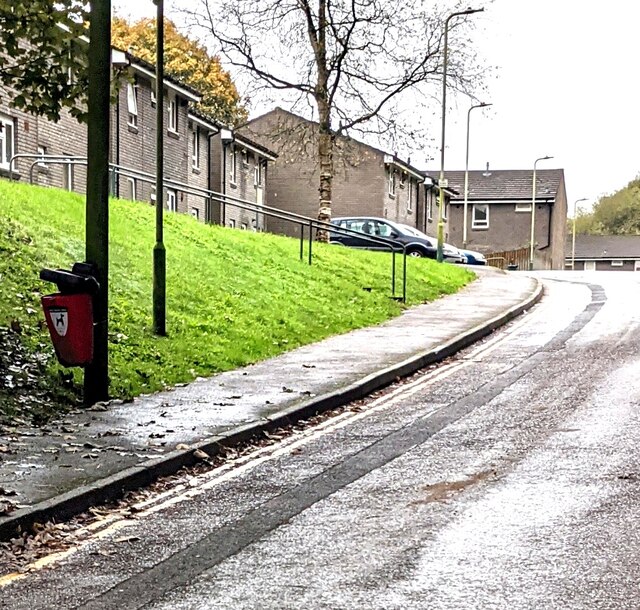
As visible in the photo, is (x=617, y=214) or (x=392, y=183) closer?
(x=392, y=183)

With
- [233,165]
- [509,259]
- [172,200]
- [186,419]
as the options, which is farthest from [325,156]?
[509,259]

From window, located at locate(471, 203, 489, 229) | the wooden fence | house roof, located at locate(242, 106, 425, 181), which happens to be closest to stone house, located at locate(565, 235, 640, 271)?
window, located at locate(471, 203, 489, 229)

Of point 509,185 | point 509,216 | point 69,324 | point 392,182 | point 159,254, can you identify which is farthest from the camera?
point 509,185

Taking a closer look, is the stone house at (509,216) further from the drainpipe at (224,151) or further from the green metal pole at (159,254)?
the green metal pole at (159,254)

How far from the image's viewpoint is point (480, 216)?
77625mm

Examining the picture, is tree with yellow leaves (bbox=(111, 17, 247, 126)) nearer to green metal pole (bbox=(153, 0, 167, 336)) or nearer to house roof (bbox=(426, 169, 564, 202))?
house roof (bbox=(426, 169, 564, 202))

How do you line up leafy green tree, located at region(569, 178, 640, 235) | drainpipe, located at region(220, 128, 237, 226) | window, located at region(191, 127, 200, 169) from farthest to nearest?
leafy green tree, located at region(569, 178, 640, 235), drainpipe, located at region(220, 128, 237, 226), window, located at region(191, 127, 200, 169)

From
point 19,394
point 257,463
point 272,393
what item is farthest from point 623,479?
point 19,394

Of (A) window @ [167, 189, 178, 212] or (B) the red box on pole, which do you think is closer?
(B) the red box on pole

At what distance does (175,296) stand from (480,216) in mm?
62198

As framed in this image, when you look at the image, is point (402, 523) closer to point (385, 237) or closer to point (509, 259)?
point (385, 237)

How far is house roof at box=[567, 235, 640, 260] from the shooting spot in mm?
94438

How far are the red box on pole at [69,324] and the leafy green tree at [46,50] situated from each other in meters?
2.25

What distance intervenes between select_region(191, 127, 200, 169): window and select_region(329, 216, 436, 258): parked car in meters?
6.20
